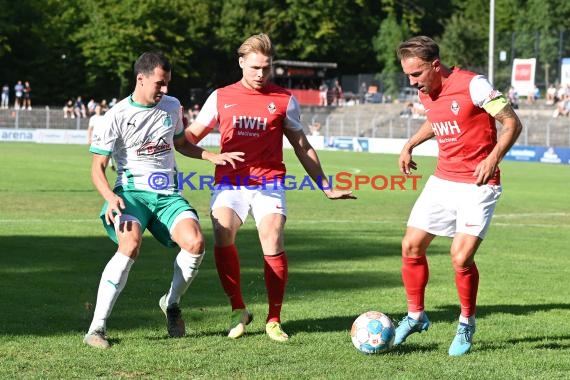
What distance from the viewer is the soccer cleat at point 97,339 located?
7582 millimetres

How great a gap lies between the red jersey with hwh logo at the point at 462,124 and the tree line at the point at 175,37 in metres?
61.5

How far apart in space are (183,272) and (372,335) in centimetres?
158

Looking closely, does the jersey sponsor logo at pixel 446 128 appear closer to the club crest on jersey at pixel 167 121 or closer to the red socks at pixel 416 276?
the red socks at pixel 416 276

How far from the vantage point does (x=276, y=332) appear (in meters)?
8.05

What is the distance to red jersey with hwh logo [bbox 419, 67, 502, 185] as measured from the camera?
7844 mm

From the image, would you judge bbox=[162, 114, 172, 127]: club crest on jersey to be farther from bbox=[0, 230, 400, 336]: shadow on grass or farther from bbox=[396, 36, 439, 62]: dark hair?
bbox=[396, 36, 439, 62]: dark hair

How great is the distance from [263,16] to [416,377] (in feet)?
265

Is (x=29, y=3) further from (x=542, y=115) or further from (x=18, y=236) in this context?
(x=18, y=236)

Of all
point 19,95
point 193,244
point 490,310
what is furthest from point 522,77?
point 193,244

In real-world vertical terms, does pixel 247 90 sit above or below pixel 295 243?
above

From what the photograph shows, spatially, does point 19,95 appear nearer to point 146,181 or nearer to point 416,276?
point 146,181

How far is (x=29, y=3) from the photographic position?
74.3 metres

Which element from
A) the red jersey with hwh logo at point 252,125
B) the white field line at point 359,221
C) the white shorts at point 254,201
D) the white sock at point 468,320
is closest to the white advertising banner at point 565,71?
the white field line at point 359,221

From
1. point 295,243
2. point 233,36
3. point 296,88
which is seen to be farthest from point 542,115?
point 295,243
